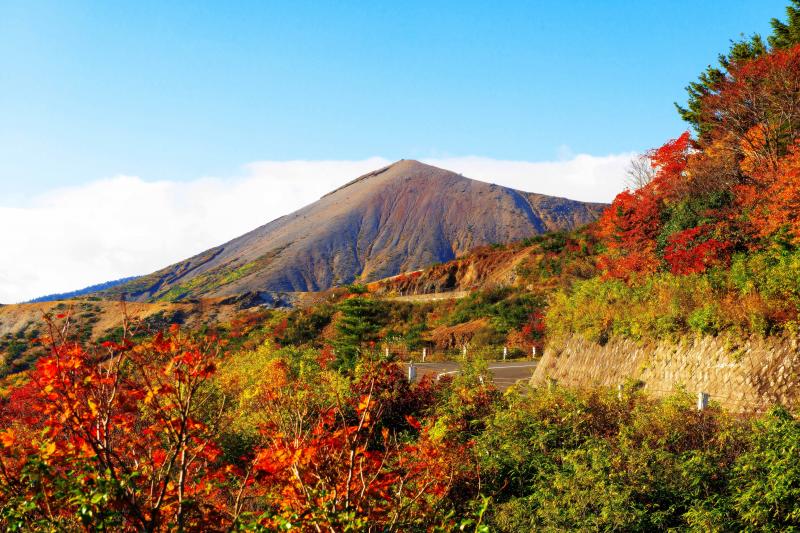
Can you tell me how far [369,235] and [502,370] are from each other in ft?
407

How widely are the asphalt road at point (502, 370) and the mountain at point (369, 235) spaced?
8957 centimetres

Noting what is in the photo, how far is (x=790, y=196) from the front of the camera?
1499 centimetres

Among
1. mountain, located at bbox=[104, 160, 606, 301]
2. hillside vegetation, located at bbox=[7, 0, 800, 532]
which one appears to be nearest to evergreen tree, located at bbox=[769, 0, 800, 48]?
hillside vegetation, located at bbox=[7, 0, 800, 532]

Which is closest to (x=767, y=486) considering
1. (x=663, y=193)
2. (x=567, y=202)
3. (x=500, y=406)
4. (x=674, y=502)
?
(x=674, y=502)

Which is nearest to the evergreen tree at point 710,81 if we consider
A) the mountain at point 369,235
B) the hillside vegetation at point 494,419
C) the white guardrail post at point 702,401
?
the hillside vegetation at point 494,419

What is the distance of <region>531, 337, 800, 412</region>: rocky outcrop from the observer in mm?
12297

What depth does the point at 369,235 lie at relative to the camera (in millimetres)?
149375

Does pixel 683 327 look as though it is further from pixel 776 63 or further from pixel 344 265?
pixel 344 265

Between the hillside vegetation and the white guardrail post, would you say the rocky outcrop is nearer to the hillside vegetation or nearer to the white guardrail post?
the hillside vegetation

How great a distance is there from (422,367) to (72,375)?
935 inches

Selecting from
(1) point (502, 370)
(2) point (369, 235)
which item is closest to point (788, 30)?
(1) point (502, 370)

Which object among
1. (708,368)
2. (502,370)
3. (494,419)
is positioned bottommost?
(502,370)

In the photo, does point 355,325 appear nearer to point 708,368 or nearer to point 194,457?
point 708,368

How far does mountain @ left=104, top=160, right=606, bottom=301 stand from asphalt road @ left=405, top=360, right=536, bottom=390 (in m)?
89.6
